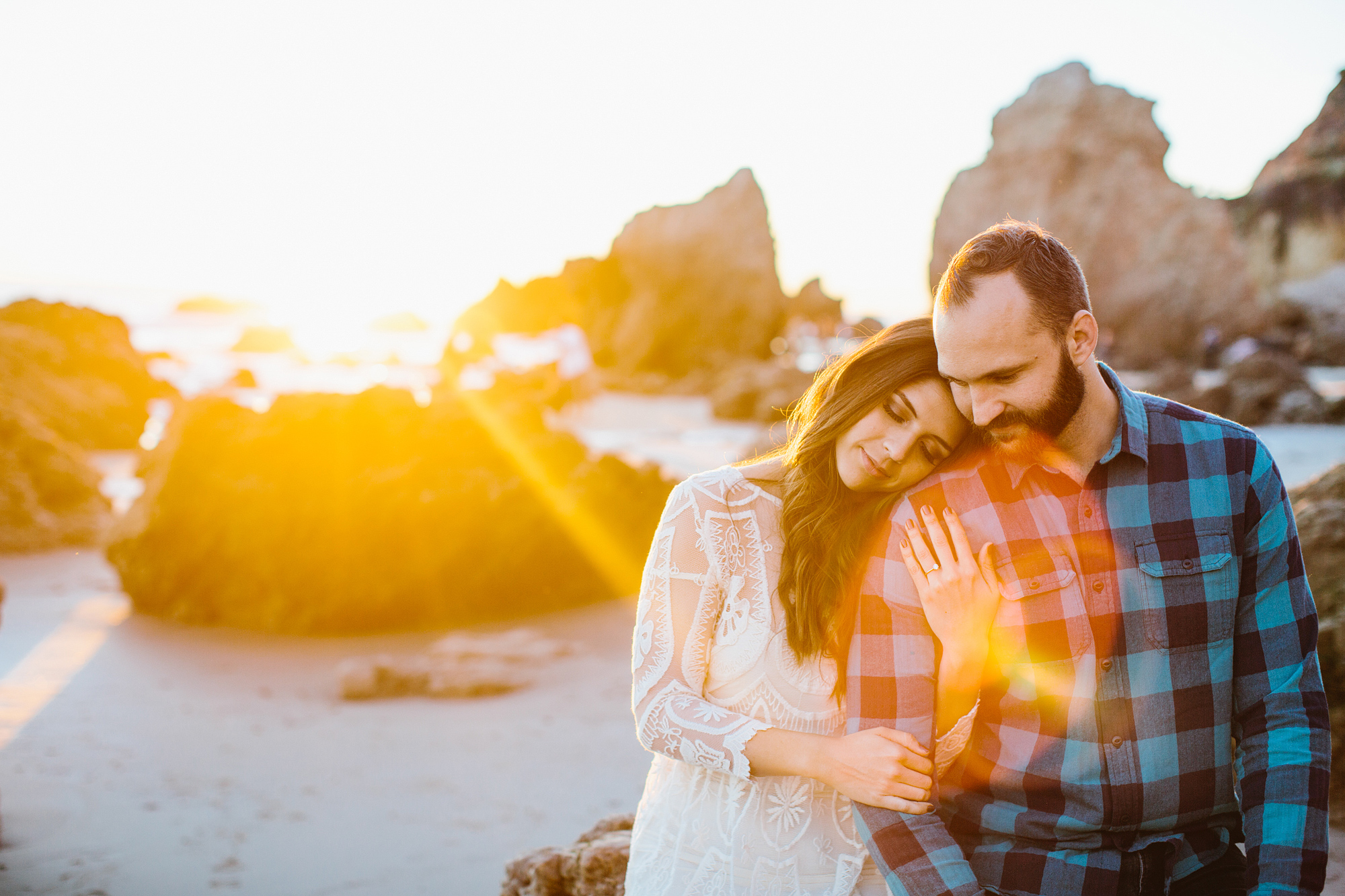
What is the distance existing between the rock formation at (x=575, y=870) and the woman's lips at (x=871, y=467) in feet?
4.41

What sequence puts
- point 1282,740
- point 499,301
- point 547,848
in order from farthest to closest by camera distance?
point 499,301
point 547,848
point 1282,740

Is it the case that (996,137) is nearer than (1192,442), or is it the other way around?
(1192,442)

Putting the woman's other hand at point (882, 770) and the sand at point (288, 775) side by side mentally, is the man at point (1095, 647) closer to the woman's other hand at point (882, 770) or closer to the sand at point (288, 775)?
the woman's other hand at point (882, 770)

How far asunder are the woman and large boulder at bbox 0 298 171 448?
43.9ft

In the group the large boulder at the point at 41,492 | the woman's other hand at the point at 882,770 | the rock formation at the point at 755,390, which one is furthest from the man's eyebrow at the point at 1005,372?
the rock formation at the point at 755,390

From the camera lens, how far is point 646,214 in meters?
38.0

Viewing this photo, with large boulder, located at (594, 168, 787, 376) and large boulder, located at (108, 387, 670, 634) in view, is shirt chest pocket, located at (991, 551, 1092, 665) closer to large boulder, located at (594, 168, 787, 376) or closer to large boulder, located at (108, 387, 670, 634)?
large boulder, located at (108, 387, 670, 634)

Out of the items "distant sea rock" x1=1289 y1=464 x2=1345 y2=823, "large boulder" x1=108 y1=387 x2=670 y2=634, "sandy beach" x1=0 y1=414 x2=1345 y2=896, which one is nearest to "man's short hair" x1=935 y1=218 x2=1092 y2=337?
"distant sea rock" x1=1289 y1=464 x2=1345 y2=823

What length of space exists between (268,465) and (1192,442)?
7.21m

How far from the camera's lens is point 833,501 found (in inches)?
97.2

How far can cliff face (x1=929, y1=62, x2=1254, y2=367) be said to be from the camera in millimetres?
32938

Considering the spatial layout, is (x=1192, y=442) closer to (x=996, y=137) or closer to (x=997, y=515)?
(x=997, y=515)

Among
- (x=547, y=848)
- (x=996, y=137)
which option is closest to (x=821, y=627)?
(x=547, y=848)

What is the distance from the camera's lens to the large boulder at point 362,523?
7441 mm
